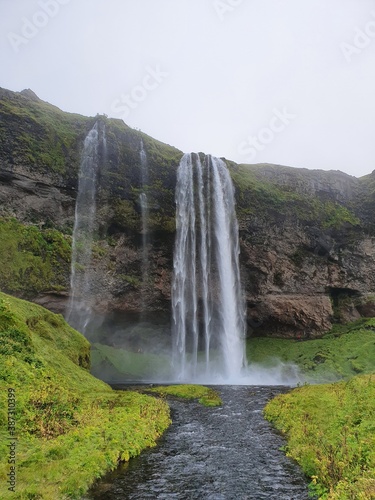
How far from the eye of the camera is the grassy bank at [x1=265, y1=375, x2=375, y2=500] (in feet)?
25.5

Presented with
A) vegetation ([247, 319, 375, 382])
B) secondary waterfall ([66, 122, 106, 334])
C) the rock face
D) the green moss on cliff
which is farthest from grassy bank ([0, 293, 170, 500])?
vegetation ([247, 319, 375, 382])

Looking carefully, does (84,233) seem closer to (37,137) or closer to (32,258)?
(32,258)

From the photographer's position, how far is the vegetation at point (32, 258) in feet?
113

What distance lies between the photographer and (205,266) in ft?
143

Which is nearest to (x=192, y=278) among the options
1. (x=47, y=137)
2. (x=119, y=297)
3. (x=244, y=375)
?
(x=119, y=297)

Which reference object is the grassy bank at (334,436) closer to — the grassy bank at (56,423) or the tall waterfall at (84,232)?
the grassy bank at (56,423)

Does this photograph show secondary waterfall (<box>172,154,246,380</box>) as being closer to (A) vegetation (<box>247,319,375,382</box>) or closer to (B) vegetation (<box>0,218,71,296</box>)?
(A) vegetation (<box>247,319,375,382</box>)

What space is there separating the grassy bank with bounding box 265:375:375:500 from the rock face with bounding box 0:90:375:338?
89.4 feet

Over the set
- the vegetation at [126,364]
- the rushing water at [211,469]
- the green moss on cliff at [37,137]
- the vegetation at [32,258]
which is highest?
the green moss on cliff at [37,137]

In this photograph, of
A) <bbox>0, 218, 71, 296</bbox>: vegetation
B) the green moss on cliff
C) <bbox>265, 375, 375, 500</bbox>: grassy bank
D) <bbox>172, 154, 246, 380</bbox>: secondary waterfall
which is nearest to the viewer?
<bbox>265, 375, 375, 500</bbox>: grassy bank

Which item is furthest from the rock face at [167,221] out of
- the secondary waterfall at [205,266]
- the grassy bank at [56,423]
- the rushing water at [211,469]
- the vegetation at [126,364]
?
the rushing water at [211,469]

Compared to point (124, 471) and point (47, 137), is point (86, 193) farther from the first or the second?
point (124, 471)

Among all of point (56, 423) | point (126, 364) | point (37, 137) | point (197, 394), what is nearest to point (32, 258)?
point (37, 137)

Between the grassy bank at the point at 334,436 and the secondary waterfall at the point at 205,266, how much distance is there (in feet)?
82.6
